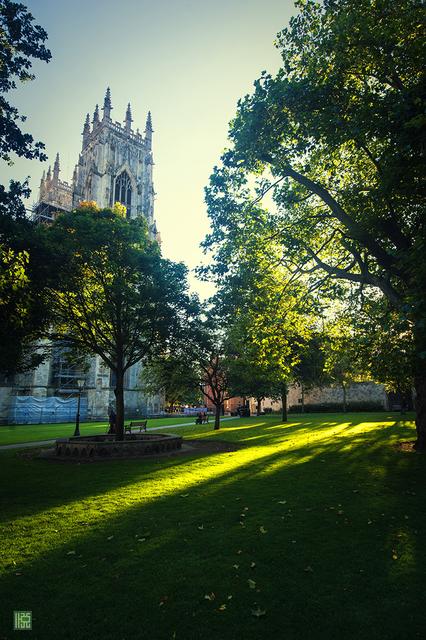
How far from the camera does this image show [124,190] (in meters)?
70.6

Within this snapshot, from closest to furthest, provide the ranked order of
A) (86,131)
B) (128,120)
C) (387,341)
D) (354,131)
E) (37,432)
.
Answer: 1. (354,131)
2. (387,341)
3. (37,432)
4. (128,120)
5. (86,131)

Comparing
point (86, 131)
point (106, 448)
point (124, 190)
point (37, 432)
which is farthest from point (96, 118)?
point (106, 448)

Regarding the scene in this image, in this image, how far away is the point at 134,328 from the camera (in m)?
17.2

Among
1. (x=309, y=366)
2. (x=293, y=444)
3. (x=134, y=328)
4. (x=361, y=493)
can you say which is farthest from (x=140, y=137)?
(x=361, y=493)

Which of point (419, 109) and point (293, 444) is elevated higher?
point (419, 109)

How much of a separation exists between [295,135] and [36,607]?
12496 mm

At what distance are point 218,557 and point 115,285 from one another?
1236cm

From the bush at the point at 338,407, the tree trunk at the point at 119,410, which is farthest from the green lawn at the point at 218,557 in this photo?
the bush at the point at 338,407

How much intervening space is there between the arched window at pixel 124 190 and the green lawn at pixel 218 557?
67532mm

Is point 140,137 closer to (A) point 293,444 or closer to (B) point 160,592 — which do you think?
(A) point 293,444

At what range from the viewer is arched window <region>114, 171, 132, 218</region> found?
69.8 meters

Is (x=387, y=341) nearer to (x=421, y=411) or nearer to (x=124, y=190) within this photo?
(x=421, y=411)

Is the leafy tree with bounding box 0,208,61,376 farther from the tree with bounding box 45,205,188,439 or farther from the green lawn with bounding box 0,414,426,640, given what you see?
the green lawn with bounding box 0,414,426,640

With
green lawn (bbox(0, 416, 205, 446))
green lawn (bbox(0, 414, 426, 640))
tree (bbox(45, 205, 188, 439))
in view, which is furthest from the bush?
green lawn (bbox(0, 414, 426, 640))
